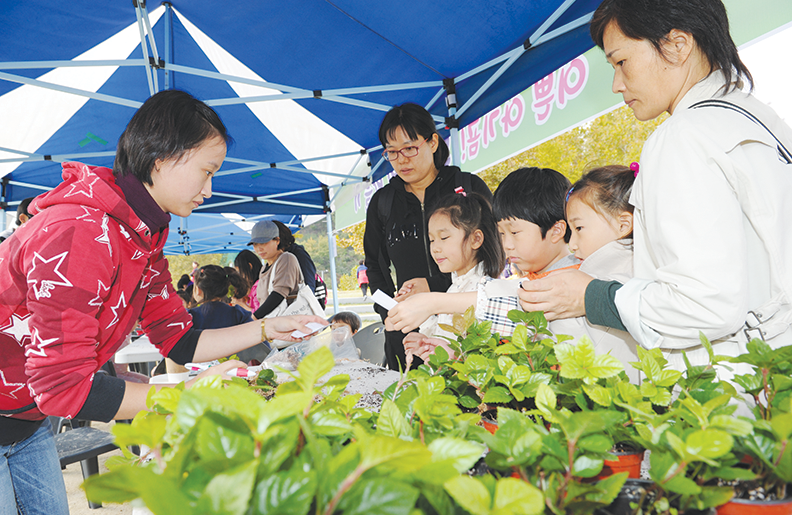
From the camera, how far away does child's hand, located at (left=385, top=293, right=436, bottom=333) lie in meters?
1.34

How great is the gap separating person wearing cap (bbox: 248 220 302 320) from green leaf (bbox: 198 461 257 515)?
3722mm

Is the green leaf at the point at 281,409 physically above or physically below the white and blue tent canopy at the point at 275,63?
below

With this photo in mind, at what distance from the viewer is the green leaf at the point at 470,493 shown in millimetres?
327

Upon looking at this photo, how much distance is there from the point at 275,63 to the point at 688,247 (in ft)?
11.6

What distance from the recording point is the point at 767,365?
0.60 m

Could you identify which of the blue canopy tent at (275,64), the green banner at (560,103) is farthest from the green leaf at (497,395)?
the blue canopy tent at (275,64)

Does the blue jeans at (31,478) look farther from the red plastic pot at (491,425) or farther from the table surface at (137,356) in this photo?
the table surface at (137,356)

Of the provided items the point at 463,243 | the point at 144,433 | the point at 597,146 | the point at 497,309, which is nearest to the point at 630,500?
the point at 144,433

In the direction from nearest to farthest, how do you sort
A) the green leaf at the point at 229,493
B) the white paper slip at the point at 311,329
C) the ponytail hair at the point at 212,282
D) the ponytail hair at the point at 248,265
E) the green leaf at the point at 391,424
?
1. the green leaf at the point at 229,493
2. the green leaf at the point at 391,424
3. the white paper slip at the point at 311,329
4. the ponytail hair at the point at 212,282
5. the ponytail hair at the point at 248,265

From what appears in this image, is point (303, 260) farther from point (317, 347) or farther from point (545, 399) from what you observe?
point (545, 399)

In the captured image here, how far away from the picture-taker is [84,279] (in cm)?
97

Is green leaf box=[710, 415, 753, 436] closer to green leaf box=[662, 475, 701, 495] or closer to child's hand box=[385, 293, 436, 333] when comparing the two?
green leaf box=[662, 475, 701, 495]

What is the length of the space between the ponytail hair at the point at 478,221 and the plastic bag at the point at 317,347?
82 centimetres

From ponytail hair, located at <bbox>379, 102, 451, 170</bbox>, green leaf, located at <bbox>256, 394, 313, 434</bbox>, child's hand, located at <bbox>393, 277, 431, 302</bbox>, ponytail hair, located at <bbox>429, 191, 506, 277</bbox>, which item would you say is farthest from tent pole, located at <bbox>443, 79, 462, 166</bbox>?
green leaf, located at <bbox>256, 394, 313, 434</bbox>
